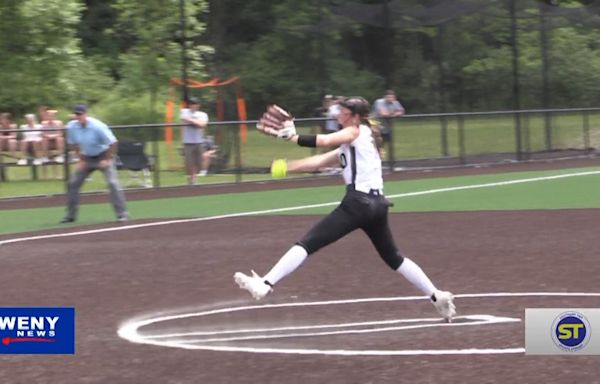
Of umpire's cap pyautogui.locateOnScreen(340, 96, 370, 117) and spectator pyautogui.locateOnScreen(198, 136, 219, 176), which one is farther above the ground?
umpire's cap pyautogui.locateOnScreen(340, 96, 370, 117)

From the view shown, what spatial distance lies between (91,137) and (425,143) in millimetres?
11994

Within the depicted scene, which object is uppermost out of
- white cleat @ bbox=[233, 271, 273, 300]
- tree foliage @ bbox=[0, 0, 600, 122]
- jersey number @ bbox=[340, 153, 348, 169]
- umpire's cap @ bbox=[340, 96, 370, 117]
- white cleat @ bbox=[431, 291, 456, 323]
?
tree foliage @ bbox=[0, 0, 600, 122]

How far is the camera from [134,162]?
80.0 ft

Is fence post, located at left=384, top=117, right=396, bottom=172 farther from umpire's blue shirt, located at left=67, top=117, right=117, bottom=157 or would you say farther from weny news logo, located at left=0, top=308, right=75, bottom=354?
weny news logo, located at left=0, top=308, right=75, bottom=354

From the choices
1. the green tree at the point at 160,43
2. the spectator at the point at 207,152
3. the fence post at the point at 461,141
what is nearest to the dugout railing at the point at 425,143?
the fence post at the point at 461,141

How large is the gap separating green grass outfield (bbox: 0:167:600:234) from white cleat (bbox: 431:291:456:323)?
9.67 m

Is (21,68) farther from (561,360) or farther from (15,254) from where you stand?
(561,360)

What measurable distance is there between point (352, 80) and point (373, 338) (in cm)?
2105

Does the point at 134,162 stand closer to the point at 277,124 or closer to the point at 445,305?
the point at 277,124

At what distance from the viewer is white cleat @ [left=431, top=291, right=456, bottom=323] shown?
930 cm

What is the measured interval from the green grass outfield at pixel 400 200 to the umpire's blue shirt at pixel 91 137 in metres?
1.18

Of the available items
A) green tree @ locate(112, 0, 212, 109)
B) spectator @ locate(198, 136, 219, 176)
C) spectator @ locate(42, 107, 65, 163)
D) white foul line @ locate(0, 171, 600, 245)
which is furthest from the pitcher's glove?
green tree @ locate(112, 0, 212, 109)

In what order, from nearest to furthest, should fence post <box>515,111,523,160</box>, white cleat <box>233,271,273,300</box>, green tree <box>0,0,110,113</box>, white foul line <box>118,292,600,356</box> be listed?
white foul line <box>118,292,600,356</box> → white cleat <box>233,271,273,300</box> → fence post <box>515,111,523,160</box> → green tree <box>0,0,110,113</box>

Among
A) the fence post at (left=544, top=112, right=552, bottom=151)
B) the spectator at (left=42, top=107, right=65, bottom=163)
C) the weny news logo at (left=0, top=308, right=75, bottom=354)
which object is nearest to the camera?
the weny news logo at (left=0, top=308, right=75, bottom=354)
